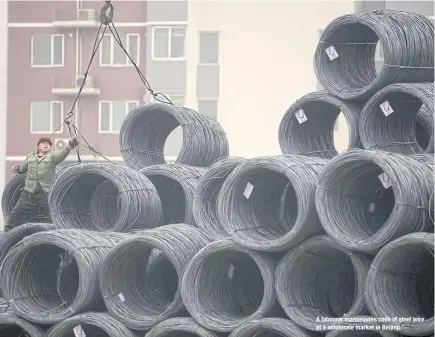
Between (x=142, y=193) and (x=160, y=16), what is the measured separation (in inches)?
→ 960

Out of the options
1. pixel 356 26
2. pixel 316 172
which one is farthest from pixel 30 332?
pixel 356 26

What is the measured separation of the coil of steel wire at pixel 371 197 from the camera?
1005 centimetres

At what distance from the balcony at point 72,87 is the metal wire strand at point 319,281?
2610 centimetres

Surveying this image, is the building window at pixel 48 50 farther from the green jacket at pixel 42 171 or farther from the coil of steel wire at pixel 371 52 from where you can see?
the coil of steel wire at pixel 371 52

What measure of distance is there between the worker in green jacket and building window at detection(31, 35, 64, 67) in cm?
2447

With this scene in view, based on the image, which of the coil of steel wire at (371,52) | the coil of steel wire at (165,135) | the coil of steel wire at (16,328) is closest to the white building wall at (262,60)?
the coil of steel wire at (165,135)

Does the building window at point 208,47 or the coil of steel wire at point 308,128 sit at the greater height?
the building window at point 208,47

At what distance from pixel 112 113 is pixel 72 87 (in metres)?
1.82

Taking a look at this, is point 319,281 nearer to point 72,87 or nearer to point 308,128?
point 308,128

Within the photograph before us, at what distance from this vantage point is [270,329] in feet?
35.1

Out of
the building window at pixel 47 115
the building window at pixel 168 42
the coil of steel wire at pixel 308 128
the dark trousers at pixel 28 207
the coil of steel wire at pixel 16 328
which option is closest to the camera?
the coil of steel wire at pixel 16 328

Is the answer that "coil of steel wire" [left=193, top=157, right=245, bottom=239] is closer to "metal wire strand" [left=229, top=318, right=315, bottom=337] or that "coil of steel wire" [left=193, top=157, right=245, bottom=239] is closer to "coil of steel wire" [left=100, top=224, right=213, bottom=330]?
"coil of steel wire" [left=100, top=224, right=213, bottom=330]

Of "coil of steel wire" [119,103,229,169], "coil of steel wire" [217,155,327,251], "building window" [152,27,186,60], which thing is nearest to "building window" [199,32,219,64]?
"building window" [152,27,186,60]

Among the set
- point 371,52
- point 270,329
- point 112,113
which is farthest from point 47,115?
point 270,329
